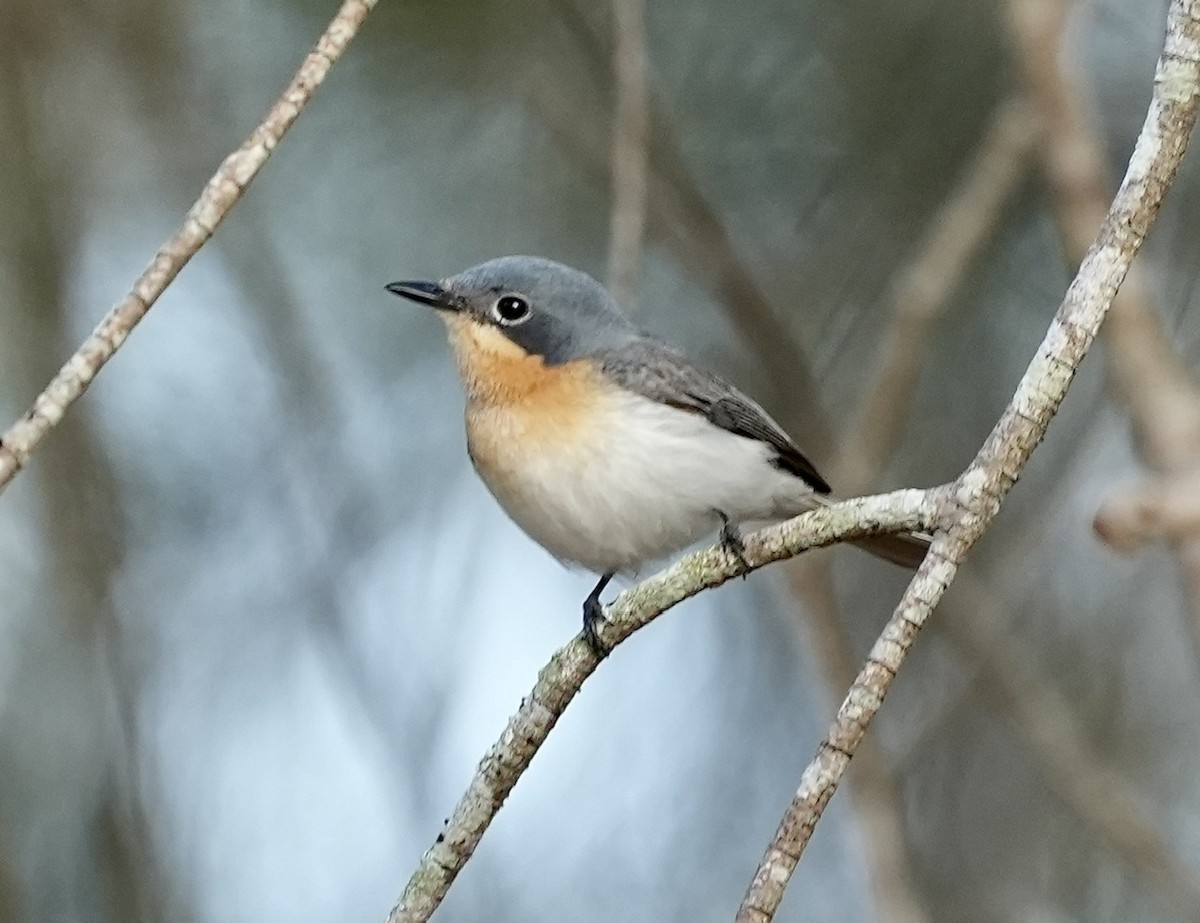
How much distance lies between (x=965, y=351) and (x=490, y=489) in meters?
3.06

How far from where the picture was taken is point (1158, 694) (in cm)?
668

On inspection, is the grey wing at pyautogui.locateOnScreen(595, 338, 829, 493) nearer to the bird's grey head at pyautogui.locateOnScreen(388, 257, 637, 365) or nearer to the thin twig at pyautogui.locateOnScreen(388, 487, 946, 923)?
the bird's grey head at pyautogui.locateOnScreen(388, 257, 637, 365)

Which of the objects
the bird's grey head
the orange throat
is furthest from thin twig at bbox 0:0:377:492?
the bird's grey head

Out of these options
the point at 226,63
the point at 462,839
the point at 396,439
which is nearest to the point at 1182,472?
the point at 462,839

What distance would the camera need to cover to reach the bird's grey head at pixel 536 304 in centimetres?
457

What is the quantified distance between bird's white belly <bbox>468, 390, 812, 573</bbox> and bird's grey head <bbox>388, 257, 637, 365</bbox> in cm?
27

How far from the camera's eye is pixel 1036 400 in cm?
274

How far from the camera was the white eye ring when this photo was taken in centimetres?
463

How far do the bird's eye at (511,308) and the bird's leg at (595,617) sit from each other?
0.79 meters

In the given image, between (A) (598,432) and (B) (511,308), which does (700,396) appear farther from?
(B) (511,308)

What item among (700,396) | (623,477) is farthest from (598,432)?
(700,396)

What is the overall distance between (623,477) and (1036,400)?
1.61 metres

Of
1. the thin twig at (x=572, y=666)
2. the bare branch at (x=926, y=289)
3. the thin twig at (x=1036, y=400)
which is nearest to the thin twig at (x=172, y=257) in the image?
the thin twig at (x=572, y=666)

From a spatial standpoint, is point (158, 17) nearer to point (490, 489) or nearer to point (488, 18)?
point (488, 18)
